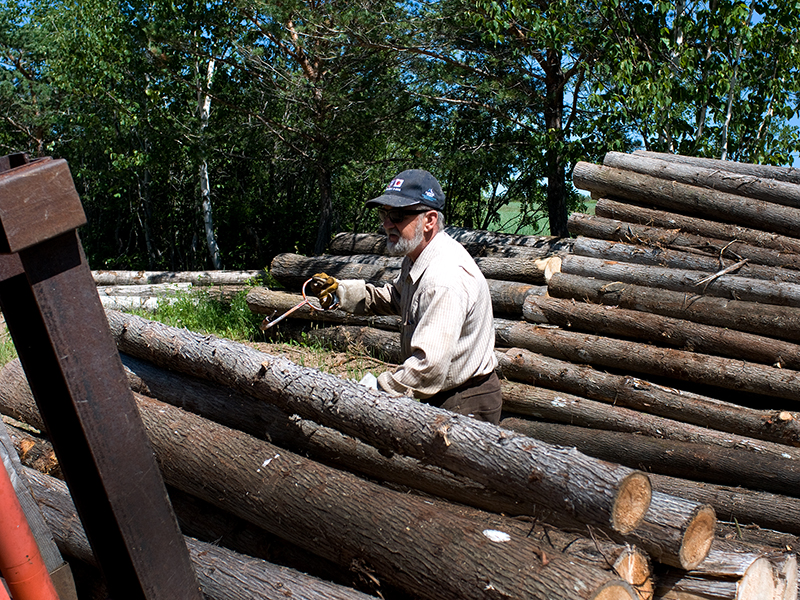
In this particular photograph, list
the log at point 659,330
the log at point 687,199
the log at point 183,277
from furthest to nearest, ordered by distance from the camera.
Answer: the log at point 183,277, the log at point 687,199, the log at point 659,330

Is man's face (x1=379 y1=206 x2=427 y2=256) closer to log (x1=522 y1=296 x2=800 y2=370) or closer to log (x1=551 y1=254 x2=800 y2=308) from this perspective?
log (x1=522 y1=296 x2=800 y2=370)

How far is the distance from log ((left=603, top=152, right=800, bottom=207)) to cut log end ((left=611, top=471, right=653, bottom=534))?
5747 mm

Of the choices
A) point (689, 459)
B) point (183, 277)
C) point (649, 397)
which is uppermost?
point (183, 277)

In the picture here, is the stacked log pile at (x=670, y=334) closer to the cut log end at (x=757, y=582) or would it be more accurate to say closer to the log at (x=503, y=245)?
the log at (x=503, y=245)

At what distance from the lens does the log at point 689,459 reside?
4793 millimetres

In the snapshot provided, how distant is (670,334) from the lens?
6.09 meters

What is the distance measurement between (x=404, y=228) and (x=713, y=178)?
5284 mm

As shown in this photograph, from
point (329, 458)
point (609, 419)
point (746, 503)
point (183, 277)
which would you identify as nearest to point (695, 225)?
point (609, 419)

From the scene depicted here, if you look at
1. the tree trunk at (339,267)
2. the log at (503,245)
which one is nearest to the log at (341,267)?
the tree trunk at (339,267)

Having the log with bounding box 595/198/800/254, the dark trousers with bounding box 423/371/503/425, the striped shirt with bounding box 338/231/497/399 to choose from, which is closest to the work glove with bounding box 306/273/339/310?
the striped shirt with bounding box 338/231/497/399

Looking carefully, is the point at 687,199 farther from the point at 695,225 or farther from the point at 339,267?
the point at 339,267

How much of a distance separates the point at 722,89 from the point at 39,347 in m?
10.2

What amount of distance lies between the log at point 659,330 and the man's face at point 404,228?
342 cm

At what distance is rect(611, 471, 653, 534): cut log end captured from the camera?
7.89 ft
